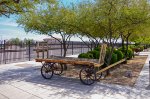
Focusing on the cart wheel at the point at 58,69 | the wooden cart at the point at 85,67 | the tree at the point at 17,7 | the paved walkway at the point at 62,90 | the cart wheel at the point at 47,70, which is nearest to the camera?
the paved walkway at the point at 62,90

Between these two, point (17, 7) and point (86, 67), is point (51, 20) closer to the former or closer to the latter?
point (17, 7)

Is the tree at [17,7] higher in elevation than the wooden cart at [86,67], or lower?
higher

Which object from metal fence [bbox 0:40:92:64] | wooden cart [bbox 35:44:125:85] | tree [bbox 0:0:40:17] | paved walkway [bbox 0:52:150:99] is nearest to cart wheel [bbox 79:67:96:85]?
wooden cart [bbox 35:44:125:85]

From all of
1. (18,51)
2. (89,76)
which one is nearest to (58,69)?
(89,76)

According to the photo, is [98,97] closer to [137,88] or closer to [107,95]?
[107,95]

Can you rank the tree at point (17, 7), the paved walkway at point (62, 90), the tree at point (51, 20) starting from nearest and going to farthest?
1. the paved walkway at point (62, 90)
2. the tree at point (17, 7)
3. the tree at point (51, 20)

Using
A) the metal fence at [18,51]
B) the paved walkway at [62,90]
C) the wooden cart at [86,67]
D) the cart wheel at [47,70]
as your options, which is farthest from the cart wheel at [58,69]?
the metal fence at [18,51]

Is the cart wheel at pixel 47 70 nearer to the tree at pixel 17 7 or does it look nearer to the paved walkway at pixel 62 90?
the paved walkway at pixel 62 90

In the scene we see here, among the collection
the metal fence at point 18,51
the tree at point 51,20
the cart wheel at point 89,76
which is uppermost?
the tree at point 51,20

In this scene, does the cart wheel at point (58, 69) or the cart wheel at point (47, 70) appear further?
the cart wheel at point (58, 69)

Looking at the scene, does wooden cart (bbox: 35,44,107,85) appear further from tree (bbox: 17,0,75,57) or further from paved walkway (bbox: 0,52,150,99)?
tree (bbox: 17,0,75,57)

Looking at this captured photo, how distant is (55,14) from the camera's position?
11.9 m

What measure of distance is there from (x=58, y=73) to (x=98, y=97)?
13.6ft

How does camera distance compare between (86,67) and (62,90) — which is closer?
(62,90)
